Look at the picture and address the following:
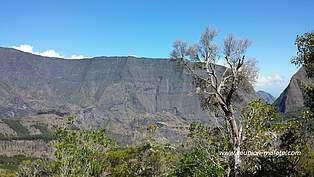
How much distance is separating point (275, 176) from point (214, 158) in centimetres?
376

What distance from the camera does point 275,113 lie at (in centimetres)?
2472

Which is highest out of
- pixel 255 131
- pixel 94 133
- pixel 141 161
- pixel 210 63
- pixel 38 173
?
pixel 210 63

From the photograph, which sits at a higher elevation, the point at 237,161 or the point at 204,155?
the point at 204,155

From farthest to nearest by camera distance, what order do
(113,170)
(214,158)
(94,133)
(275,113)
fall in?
(113,170) < (94,133) < (275,113) < (214,158)

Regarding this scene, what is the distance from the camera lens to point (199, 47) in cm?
2370

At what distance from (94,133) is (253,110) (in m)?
25.8

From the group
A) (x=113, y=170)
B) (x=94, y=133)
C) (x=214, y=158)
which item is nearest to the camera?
(x=214, y=158)

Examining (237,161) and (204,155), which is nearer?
(204,155)

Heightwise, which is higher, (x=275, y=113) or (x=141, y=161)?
(x=275, y=113)

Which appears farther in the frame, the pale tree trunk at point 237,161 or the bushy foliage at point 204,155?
the pale tree trunk at point 237,161

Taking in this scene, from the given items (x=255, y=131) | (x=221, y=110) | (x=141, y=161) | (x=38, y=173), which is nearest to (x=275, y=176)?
(x=255, y=131)

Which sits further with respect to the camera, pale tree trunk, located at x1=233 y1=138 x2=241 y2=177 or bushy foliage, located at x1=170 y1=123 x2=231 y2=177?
pale tree trunk, located at x1=233 y1=138 x2=241 y2=177

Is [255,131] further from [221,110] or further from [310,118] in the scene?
[310,118]

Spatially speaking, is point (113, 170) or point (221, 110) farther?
point (113, 170)
